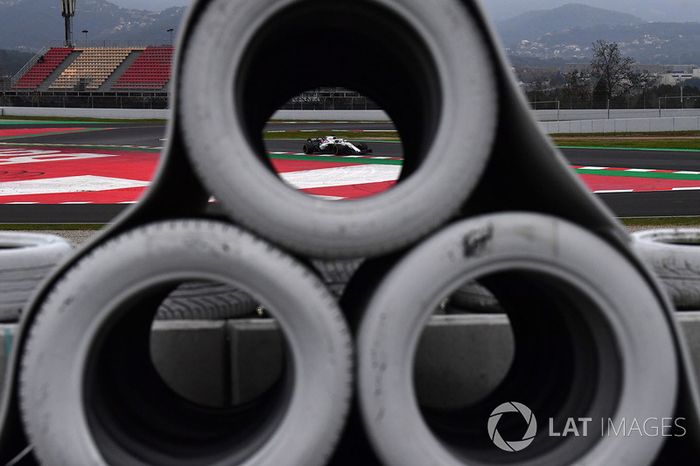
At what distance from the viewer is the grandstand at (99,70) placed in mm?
72875

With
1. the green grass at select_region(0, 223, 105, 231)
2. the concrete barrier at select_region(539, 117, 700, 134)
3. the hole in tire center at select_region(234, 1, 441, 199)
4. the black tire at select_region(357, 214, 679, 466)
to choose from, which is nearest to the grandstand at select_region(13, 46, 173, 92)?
the concrete barrier at select_region(539, 117, 700, 134)

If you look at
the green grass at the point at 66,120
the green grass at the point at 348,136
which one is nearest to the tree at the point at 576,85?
the green grass at the point at 348,136

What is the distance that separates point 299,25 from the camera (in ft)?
14.2

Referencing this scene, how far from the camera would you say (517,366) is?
16.2 feet

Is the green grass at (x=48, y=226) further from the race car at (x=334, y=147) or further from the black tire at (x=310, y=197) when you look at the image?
the race car at (x=334, y=147)

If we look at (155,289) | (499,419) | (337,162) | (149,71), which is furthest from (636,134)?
(149,71)

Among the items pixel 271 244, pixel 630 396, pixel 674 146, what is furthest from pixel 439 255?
pixel 674 146

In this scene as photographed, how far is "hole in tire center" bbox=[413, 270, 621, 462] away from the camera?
3.91m

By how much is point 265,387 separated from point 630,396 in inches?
85.0

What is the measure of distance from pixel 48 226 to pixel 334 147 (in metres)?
13.6

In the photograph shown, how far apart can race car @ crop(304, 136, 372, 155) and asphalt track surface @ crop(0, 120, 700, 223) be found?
3.26 ft

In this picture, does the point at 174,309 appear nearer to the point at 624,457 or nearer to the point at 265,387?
the point at 265,387

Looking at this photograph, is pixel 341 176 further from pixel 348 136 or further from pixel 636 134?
pixel 636 134

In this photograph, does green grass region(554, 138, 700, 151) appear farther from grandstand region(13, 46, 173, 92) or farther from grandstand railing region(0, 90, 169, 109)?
grandstand region(13, 46, 173, 92)
